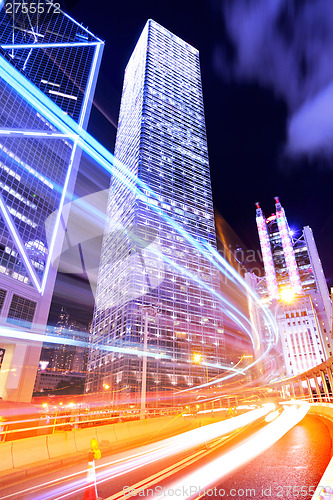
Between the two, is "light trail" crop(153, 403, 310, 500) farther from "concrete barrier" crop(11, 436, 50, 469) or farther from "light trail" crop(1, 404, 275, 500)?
"concrete barrier" crop(11, 436, 50, 469)

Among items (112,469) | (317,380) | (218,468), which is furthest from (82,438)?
(317,380)

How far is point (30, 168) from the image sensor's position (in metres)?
58.8

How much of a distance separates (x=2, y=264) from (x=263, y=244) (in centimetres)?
12455

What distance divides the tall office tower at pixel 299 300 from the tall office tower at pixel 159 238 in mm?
34524

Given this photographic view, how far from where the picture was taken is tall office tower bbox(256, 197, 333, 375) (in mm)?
108062

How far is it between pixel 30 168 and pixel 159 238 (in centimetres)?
5132

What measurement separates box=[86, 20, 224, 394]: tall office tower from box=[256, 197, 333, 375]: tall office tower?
3452 cm

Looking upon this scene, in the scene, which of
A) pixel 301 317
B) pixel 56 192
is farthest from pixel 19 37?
pixel 301 317

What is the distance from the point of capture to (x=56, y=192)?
6412 centimetres

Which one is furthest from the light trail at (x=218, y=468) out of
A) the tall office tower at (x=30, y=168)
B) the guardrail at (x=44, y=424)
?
the tall office tower at (x=30, y=168)

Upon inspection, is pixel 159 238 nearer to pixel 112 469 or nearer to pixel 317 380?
pixel 317 380

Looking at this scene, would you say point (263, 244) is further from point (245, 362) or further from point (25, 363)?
point (25, 363)
